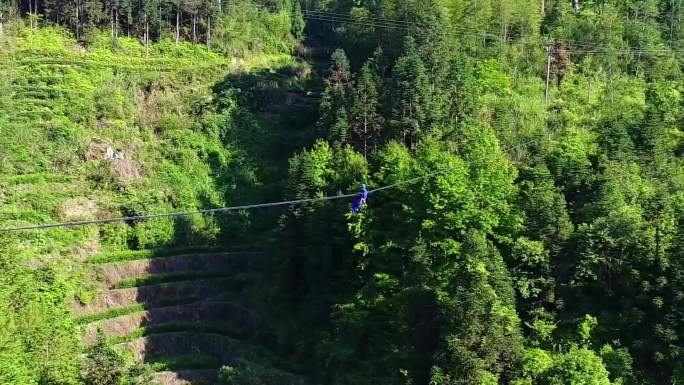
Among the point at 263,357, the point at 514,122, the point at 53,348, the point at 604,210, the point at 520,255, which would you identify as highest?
the point at 514,122

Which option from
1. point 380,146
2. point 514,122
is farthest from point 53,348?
point 514,122

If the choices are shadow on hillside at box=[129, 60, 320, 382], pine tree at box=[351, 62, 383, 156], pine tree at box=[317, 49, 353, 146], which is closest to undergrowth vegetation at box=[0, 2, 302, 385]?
shadow on hillside at box=[129, 60, 320, 382]

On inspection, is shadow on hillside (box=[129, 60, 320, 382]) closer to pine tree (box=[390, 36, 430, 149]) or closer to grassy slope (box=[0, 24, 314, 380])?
grassy slope (box=[0, 24, 314, 380])

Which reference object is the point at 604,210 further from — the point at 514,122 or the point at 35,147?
the point at 35,147

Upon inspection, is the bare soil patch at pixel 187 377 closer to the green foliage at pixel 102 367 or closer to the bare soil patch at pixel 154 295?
the green foliage at pixel 102 367

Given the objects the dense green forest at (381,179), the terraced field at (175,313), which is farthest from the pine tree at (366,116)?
the terraced field at (175,313)

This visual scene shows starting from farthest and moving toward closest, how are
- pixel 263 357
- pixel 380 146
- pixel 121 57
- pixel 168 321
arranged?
pixel 121 57
pixel 380 146
pixel 168 321
pixel 263 357

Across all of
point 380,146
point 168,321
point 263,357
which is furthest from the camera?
point 380,146

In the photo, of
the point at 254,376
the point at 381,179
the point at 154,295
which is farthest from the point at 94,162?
the point at 254,376
